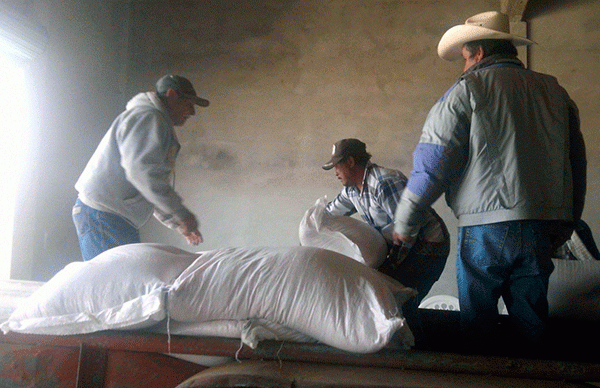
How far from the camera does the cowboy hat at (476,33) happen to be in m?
2.04

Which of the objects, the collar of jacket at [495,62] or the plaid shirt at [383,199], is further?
the plaid shirt at [383,199]

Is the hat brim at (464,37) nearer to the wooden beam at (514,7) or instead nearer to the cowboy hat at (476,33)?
the cowboy hat at (476,33)

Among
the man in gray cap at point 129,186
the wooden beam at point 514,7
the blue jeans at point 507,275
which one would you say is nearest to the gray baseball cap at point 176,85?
the man in gray cap at point 129,186

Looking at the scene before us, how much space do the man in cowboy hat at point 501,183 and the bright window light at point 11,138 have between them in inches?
146

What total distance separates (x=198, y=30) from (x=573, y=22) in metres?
3.77

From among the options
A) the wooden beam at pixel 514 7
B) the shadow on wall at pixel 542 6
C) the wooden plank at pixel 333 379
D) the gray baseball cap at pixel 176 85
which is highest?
the shadow on wall at pixel 542 6

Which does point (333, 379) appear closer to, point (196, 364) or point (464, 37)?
point (196, 364)

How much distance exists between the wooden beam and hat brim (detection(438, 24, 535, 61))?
2.87 metres

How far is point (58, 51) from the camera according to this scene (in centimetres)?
484

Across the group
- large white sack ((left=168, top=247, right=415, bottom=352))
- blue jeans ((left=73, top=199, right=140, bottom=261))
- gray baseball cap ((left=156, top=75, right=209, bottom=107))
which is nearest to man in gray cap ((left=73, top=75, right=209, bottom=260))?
blue jeans ((left=73, top=199, right=140, bottom=261))

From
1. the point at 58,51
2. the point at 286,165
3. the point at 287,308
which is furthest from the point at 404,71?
the point at 287,308

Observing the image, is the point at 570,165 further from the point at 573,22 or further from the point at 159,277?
Result: the point at 573,22

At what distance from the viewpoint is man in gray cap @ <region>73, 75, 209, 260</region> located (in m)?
2.50

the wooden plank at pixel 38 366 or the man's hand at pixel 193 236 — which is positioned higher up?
the man's hand at pixel 193 236
